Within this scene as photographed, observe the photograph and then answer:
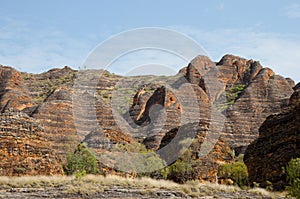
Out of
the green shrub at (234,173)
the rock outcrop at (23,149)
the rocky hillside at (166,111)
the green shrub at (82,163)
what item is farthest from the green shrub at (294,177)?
the green shrub at (82,163)

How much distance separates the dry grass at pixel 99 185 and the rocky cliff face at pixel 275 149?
2.72 m

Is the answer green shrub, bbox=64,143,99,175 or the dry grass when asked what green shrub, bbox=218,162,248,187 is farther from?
green shrub, bbox=64,143,99,175

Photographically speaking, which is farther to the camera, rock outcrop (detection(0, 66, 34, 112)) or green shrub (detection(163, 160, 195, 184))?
rock outcrop (detection(0, 66, 34, 112))

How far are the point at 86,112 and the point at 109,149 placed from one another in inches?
858

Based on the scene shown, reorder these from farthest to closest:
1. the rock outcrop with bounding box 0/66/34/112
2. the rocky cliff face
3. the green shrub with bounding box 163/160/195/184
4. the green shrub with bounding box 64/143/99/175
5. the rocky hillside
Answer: the rock outcrop with bounding box 0/66/34/112 → the rocky hillside → the green shrub with bounding box 64/143/99/175 → the green shrub with bounding box 163/160/195/184 → the rocky cliff face

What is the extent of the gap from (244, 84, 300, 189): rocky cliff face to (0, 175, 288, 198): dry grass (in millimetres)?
2717

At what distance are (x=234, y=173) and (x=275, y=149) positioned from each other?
3.06 m

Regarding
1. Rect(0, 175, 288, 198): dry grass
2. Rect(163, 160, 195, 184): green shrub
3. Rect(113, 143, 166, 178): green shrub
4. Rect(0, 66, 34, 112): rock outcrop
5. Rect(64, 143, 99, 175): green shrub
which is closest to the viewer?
Rect(0, 175, 288, 198): dry grass

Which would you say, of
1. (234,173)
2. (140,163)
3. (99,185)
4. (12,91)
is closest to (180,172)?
(234,173)

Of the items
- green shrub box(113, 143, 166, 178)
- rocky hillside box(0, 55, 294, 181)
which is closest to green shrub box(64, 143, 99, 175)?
rocky hillside box(0, 55, 294, 181)

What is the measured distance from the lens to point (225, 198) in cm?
2166

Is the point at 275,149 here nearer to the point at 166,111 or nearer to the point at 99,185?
the point at 99,185

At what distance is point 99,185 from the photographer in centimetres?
2023

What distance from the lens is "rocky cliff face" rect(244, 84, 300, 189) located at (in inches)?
1011
